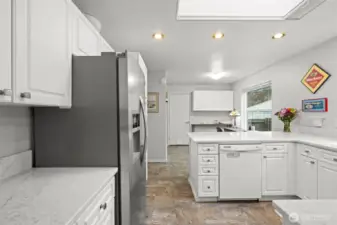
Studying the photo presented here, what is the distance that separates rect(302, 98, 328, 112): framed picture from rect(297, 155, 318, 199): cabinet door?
931 mm

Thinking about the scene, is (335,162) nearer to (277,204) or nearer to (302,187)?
(302,187)

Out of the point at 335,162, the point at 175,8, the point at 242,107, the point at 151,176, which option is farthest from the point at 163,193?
the point at 242,107

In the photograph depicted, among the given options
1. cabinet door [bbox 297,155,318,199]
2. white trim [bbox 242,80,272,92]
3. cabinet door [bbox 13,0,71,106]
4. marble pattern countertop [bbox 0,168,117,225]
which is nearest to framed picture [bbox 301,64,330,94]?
cabinet door [bbox 297,155,318,199]

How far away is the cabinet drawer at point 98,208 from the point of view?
105cm

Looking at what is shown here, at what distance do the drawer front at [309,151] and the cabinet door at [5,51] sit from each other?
302cm

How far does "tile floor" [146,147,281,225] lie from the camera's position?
2682 millimetres

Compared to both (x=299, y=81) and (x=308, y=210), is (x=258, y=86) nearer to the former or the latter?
(x=299, y=81)

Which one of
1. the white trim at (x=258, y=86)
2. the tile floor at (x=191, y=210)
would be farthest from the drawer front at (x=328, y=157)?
the white trim at (x=258, y=86)

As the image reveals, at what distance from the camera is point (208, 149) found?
10.5 feet

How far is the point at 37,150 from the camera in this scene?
1.66 meters

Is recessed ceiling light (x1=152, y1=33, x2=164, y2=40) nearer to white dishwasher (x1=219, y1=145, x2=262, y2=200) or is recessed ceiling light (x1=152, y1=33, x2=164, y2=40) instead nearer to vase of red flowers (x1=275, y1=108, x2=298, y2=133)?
white dishwasher (x1=219, y1=145, x2=262, y2=200)

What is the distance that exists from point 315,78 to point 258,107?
277 cm

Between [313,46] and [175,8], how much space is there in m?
2.59

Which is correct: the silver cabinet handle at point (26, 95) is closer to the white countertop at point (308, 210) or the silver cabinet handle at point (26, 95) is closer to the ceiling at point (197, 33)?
the white countertop at point (308, 210)
